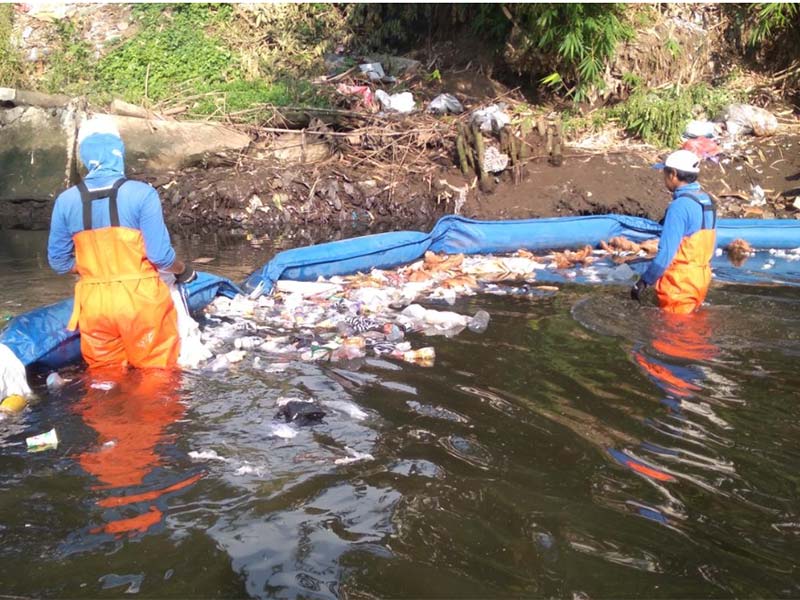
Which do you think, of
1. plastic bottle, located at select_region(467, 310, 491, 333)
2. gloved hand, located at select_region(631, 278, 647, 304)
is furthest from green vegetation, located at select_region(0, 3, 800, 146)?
plastic bottle, located at select_region(467, 310, 491, 333)

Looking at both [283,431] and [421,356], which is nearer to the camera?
[283,431]

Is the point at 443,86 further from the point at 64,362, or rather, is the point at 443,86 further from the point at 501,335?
the point at 64,362

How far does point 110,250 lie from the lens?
14.3 ft

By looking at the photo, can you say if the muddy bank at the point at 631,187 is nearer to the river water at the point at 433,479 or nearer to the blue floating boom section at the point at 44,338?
the river water at the point at 433,479

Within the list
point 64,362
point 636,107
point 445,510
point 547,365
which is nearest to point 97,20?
point 636,107

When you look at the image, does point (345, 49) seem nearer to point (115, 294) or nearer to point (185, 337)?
point (185, 337)

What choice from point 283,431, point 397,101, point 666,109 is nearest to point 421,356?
point 283,431

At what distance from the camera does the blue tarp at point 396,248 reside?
4.81 m

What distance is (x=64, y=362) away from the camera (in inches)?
193

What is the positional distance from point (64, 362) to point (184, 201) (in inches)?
237

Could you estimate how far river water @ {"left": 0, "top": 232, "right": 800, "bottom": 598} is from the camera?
279cm

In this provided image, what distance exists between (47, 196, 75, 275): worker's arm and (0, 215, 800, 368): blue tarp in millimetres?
524

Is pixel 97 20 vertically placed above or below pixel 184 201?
above

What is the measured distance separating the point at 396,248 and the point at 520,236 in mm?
1522
